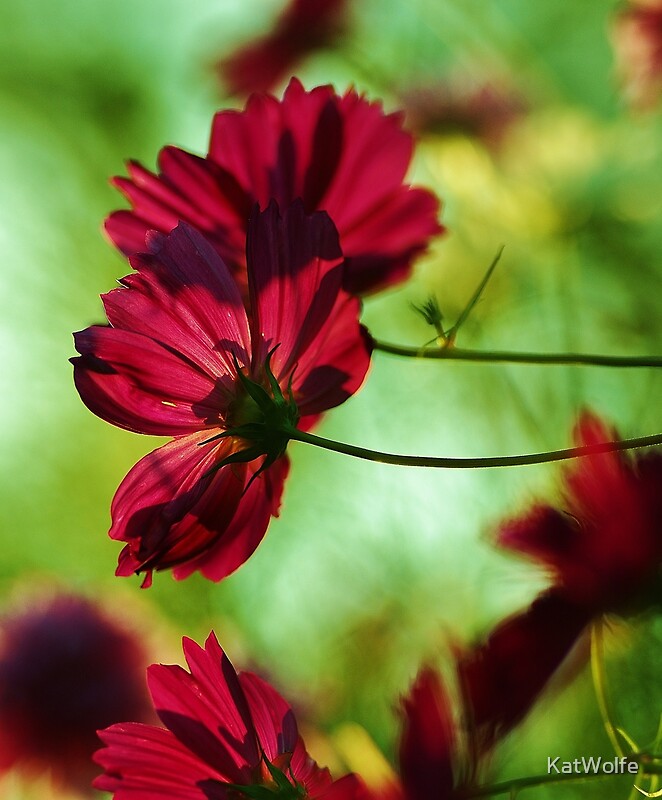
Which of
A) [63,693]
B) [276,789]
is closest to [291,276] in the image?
[276,789]

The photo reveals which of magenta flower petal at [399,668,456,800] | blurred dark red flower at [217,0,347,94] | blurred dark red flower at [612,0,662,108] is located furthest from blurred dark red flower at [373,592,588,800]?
blurred dark red flower at [217,0,347,94]

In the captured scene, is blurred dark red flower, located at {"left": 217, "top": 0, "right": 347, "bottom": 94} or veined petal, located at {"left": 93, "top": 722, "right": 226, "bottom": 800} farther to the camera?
blurred dark red flower, located at {"left": 217, "top": 0, "right": 347, "bottom": 94}

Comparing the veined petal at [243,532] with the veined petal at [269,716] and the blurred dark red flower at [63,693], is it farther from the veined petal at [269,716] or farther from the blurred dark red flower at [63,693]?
the blurred dark red flower at [63,693]

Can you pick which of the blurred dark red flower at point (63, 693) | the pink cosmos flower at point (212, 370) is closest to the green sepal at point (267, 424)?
the pink cosmos flower at point (212, 370)

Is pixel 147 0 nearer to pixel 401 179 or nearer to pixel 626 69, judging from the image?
pixel 626 69

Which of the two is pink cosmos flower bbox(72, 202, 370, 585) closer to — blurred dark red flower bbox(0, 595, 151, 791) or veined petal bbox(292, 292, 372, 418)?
veined petal bbox(292, 292, 372, 418)

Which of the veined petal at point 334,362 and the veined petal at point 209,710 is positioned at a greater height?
the veined petal at point 334,362

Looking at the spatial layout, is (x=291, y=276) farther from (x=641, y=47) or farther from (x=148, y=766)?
(x=641, y=47)
